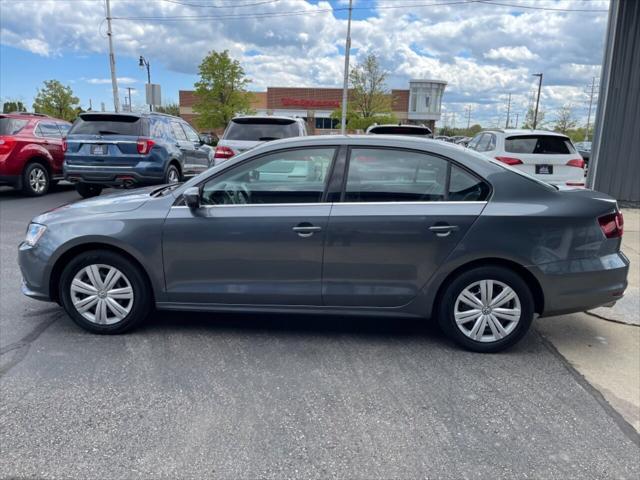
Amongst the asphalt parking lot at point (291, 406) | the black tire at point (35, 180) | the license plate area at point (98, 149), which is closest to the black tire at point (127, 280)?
the asphalt parking lot at point (291, 406)

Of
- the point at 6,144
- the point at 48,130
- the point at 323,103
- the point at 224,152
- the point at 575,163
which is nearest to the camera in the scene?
the point at 575,163

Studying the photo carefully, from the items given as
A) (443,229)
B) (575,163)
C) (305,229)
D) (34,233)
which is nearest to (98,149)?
(34,233)

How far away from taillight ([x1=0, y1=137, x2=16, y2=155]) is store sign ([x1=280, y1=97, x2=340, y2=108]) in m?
51.6

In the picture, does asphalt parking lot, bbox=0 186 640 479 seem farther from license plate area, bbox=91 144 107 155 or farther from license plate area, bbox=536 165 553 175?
license plate area, bbox=91 144 107 155

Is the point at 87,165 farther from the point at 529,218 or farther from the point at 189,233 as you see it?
the point at 529,218

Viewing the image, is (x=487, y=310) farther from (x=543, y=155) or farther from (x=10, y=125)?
(x=10, y=125)

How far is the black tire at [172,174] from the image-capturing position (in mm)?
10212

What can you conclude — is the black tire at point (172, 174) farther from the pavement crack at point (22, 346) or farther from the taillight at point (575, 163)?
the taillight at point (575, 163)

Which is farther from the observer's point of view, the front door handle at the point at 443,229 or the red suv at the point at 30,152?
the red suv at the point at 30,152

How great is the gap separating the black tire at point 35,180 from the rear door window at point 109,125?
2.08m

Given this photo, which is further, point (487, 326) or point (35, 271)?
point (35, 271)

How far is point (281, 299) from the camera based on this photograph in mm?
3873

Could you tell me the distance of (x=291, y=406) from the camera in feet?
10.1

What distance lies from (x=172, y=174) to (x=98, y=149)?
60.1 inches
